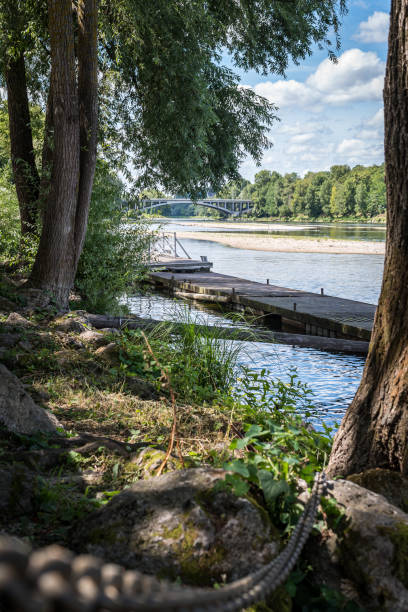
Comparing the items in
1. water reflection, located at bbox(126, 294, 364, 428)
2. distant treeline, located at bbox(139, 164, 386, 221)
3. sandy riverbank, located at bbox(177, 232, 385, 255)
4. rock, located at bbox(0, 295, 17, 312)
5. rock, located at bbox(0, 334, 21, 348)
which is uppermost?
distant treeline, located at bbox(139, 164, 386, 221)

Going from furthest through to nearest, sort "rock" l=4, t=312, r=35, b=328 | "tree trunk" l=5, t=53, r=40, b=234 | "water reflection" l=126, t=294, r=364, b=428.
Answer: "tree trunk" l=5, t=53, r=40, b=234 < "water reflection" l=126, t=294, r=364, b=428 < "rock" l=4, t=312, r=35, b=328

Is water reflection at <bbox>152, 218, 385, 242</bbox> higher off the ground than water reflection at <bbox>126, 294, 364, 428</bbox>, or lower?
higher

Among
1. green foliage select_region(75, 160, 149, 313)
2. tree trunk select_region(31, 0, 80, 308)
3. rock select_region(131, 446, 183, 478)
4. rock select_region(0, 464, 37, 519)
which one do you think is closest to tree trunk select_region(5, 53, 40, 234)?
green foliage select_region(75, 160, 149, 313)

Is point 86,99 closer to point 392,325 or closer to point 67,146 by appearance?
point 67,146

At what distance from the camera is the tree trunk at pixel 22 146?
1091cm

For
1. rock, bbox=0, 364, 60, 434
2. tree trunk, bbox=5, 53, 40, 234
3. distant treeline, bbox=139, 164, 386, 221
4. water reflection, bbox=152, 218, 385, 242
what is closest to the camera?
rock, bbox=0, 364, 60, 434

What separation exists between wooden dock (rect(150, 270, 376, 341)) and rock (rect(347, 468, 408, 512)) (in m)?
6.98

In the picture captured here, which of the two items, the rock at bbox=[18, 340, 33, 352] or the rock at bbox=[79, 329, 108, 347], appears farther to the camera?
the rock at bbox=[79, 329, 108, 347]

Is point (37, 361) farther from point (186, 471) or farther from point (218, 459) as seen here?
point (186, 471)

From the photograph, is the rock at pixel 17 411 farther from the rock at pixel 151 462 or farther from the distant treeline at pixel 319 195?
the distant treeline at pixel 319 195

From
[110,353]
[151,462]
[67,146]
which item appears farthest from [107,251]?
[151,462]

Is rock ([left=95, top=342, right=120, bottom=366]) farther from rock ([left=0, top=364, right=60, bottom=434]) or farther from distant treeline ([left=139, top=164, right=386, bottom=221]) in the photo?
distant treeline ([left=139, top=164, right=386, bottom=221])

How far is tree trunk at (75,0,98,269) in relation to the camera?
852 cm

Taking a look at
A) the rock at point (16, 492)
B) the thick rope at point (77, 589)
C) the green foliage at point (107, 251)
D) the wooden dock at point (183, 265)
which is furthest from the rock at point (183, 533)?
the wooden dock at point (183, 265)
